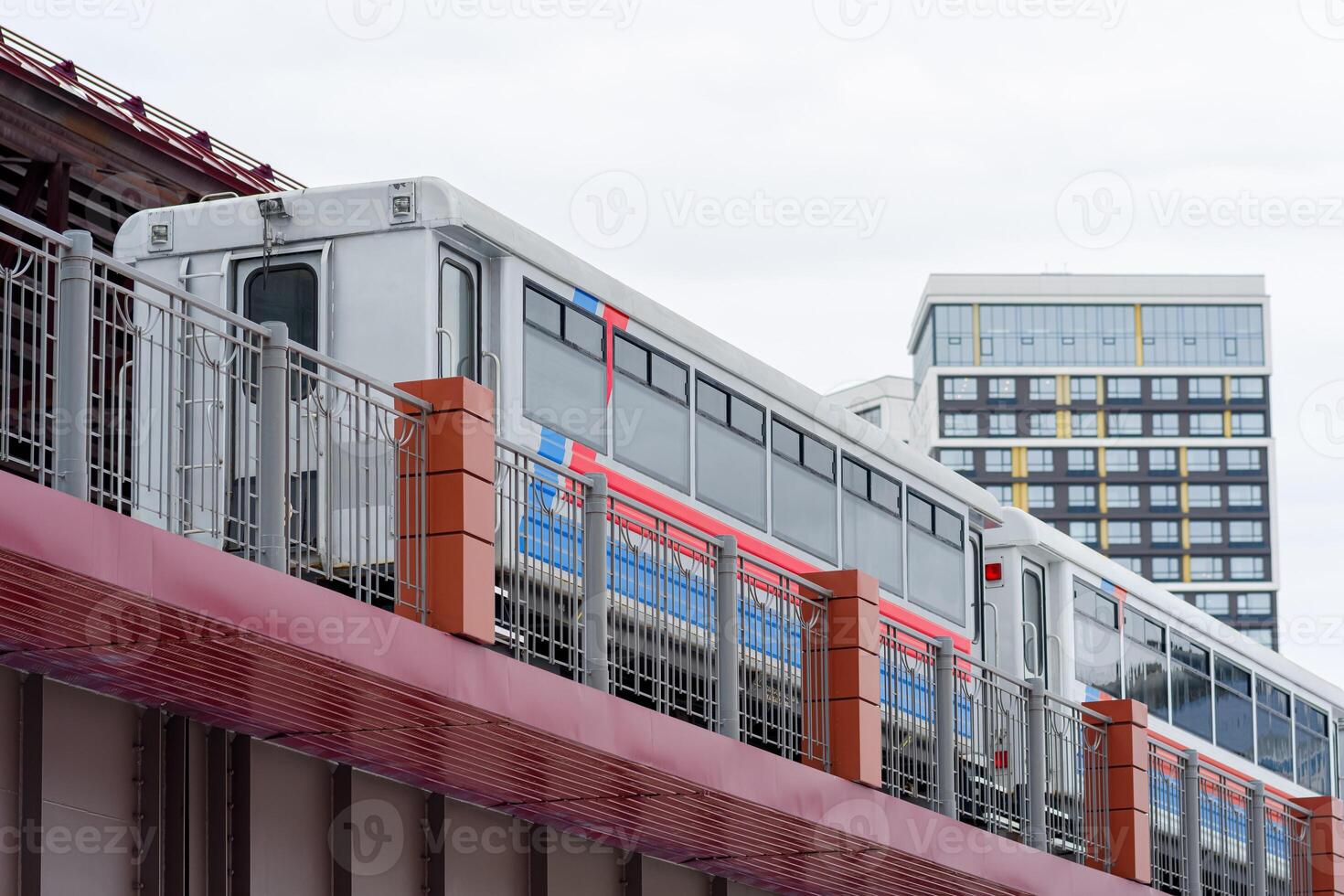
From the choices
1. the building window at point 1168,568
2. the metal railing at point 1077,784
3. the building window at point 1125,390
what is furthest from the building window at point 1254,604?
the metal railing at point 1077,784

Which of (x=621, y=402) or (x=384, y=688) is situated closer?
(x=384, y=688)

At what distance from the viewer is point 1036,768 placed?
51.3 ft

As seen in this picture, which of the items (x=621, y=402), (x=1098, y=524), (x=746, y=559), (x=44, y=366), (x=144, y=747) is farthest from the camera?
(x=1098, y=524)

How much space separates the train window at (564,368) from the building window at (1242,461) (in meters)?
130

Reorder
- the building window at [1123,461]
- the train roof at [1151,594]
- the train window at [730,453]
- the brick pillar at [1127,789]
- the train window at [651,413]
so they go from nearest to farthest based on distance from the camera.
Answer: the train window at [651,413] < the train window at [730,453] < the brick pillar at [1127,789] < the train roof at [1151,594] < the building window at [1123,461]

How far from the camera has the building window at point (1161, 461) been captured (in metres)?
140

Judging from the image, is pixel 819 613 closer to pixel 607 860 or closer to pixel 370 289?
pixel 607 860

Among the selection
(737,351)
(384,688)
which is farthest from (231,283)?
(384,688)

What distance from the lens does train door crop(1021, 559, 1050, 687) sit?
74.0 feet

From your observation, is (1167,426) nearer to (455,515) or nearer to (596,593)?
(596,593)

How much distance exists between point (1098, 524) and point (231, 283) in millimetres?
129044

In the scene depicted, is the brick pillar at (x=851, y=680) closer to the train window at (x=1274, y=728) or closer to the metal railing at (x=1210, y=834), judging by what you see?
the metal railing at (x=1210, y=834)

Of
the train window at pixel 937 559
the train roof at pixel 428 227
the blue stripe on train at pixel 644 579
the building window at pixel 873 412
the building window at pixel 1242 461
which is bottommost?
the blue stripe on train at pixel 644 579

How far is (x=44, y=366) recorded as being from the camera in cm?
863
